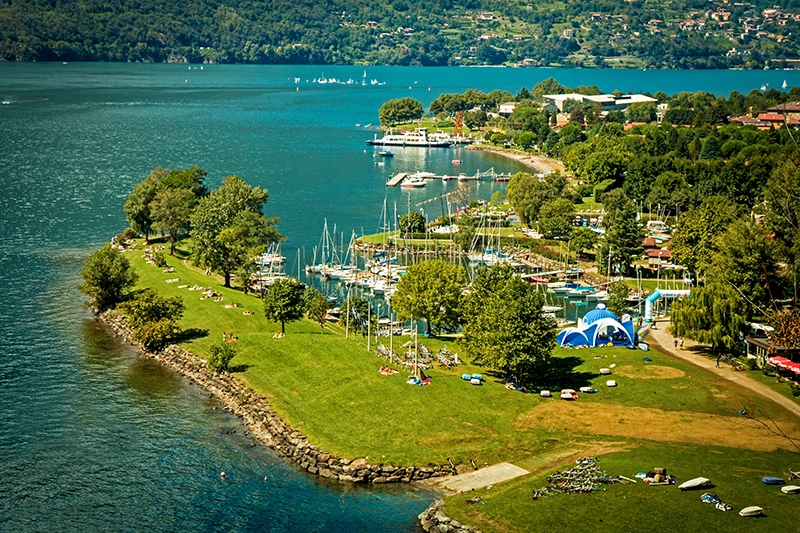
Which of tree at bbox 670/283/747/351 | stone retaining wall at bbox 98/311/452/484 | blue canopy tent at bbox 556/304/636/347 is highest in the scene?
tree at bbox 670/283/747/351

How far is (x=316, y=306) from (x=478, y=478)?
34526mm

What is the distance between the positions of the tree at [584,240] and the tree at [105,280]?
2082 inches

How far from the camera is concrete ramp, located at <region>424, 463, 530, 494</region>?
54.2 m

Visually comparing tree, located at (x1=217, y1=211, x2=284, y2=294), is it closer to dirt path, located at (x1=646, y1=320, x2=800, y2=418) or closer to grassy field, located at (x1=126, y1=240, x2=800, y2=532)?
grassy field, located at (x1=126, y1=240, x2=800, y2=532)

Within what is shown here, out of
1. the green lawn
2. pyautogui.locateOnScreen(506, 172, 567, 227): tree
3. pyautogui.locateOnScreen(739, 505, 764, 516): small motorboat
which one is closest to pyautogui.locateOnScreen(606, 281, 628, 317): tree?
the green lawn

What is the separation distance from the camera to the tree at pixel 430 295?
80.4 m

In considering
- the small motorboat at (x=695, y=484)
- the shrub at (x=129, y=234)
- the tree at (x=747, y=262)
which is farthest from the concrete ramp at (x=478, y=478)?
the shrub at (x=129, y=234)

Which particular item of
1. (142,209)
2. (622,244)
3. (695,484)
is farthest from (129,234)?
(695,484)

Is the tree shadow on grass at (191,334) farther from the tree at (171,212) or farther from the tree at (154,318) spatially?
the tree at (171,212)

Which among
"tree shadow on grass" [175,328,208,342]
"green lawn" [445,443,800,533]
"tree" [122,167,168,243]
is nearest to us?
"green lawn" [445,443,800,533]

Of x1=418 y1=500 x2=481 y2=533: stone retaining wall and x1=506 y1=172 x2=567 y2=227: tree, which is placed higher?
x1=506 y1=172 x2=567 y2=227: tree

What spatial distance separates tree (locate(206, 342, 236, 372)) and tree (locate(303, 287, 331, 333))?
12.7 metres

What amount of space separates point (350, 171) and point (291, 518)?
144 metres

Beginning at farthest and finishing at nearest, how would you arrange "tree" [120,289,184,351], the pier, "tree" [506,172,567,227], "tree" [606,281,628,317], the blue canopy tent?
1. the pier
2. "tree" [506,172,567,227]
3. "tree" [606,281,628,317]
4. "tree" [120,289,184,351]
5. the blue canopy tent
